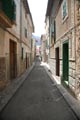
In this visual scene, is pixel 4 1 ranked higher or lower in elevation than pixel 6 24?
higher

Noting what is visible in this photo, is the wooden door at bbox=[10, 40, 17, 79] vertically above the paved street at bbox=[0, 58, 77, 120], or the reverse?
the wooden door at bbox=[10, 40, 17, 79]

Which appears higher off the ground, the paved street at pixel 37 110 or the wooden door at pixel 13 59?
the wooden door at pixel 13 59

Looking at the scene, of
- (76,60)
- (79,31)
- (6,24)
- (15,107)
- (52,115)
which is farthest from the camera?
(6,24)

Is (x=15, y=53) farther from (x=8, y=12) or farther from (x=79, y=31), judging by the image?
(x=79, y=31)

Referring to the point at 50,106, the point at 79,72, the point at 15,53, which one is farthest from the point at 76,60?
the point at 15,53

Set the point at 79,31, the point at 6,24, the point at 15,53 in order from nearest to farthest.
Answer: the point at 79,31 → the point at 6,24 → the point at 15,53

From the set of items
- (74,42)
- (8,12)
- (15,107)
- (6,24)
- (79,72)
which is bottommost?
(15,107)

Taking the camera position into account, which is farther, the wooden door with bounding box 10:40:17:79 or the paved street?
the wooden door with bounding box 10:40:17:79

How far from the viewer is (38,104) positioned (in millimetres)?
6578

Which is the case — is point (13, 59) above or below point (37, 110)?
above

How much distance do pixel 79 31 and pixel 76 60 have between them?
3.51ft

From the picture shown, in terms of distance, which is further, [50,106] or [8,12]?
[8,12]

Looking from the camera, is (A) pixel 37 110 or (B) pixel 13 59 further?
(B) pixel 13 59

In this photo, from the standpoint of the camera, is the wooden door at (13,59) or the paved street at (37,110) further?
the wooden door at (13,59)
